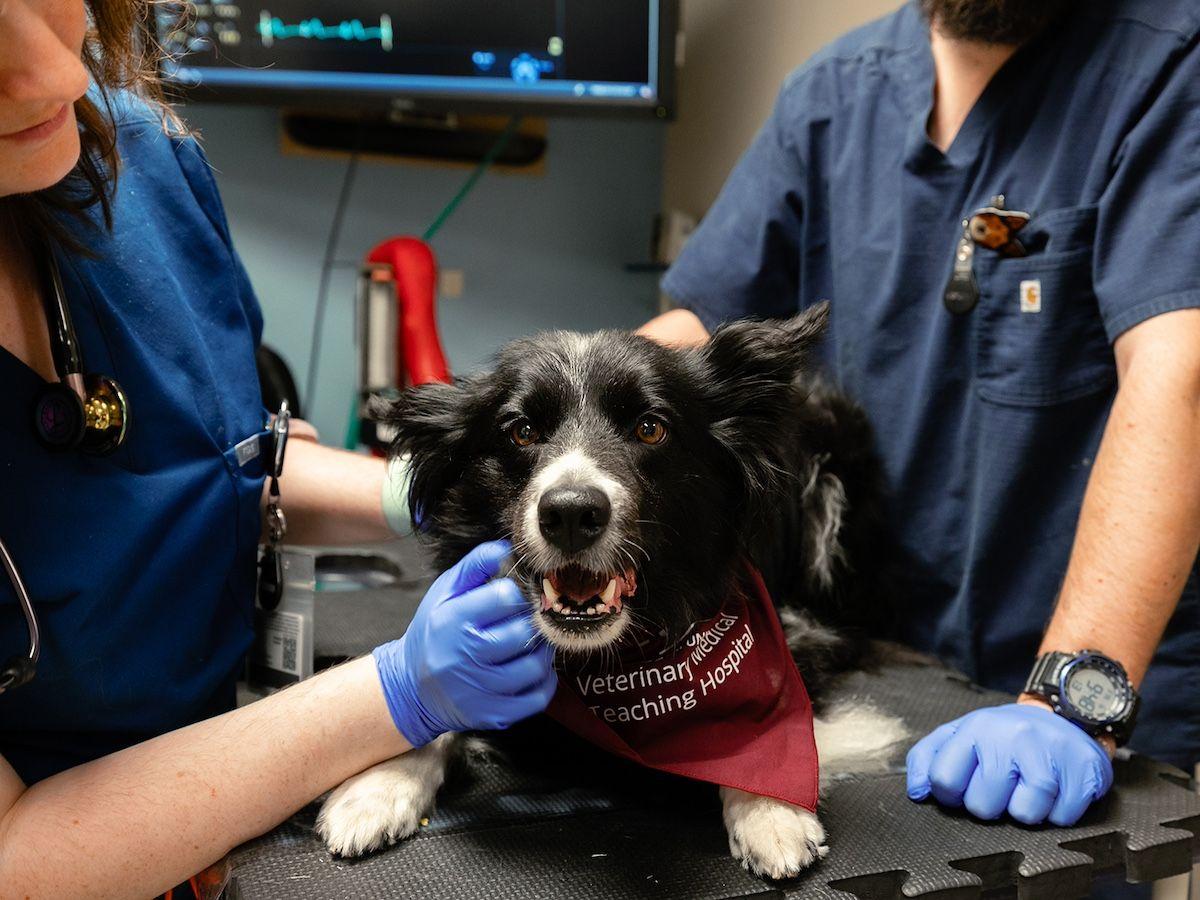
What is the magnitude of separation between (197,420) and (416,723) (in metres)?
0.42

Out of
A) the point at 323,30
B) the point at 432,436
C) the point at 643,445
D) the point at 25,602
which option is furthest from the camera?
the point at 323,30

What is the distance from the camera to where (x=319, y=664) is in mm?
1366

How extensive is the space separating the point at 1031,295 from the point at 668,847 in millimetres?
932

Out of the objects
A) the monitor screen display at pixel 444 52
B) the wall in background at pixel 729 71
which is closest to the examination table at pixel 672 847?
the wall in background at pixel 729 71

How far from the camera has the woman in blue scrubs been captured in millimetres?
847

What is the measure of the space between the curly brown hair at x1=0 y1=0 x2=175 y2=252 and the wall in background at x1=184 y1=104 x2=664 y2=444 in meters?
2.13

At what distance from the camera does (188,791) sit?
0.88 meters

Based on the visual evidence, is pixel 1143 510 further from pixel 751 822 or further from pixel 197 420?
pixel 197 420

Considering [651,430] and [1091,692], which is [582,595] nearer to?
[651,430]

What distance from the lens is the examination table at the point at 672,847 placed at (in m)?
0.89

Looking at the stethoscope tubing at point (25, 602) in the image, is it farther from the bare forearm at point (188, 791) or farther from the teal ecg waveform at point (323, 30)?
the teal ecg waveform at point (323, 30)

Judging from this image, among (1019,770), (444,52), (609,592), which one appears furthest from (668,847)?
(444,52)

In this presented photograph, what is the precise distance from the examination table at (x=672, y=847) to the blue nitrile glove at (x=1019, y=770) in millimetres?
21

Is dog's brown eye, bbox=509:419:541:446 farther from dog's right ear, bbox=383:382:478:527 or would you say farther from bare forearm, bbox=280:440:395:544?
bare forearm, bbox=280:440:395:544
